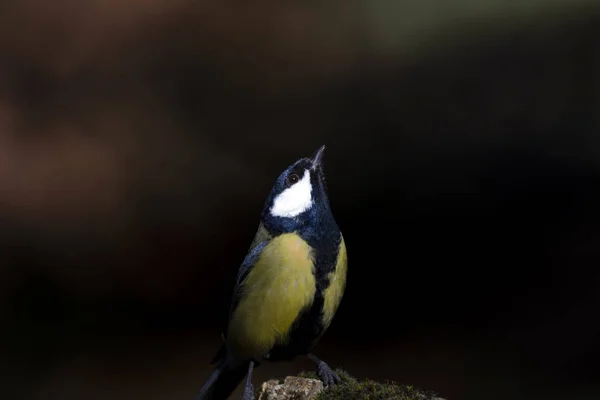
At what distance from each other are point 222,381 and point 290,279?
602mm

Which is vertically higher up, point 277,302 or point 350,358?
point 277,302

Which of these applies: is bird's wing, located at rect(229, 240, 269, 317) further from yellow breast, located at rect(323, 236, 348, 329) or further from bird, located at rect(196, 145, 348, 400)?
yellow breast, located at rect(323, 236, 348, 329)

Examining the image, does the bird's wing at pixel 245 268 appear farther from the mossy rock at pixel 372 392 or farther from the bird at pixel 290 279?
the mossy rock at pixel 372 392

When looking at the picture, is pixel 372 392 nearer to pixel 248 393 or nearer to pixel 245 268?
pixel 248 393

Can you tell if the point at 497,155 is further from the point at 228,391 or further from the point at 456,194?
the point at 228,391

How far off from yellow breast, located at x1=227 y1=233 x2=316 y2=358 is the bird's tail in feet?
0.69

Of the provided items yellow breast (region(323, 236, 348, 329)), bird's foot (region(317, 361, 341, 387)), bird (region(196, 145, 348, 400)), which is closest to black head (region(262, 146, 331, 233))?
bird (region(196, 145, 348, 400))

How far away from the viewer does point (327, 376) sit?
2.70 metres

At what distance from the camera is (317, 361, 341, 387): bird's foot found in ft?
8.81

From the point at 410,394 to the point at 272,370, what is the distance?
1.89m

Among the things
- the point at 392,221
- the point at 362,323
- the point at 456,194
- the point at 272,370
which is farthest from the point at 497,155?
the point at 272,370

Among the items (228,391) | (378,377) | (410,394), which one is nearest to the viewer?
(410,394)

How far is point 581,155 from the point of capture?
170 inches

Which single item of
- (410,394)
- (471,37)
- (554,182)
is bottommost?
(410,394)
